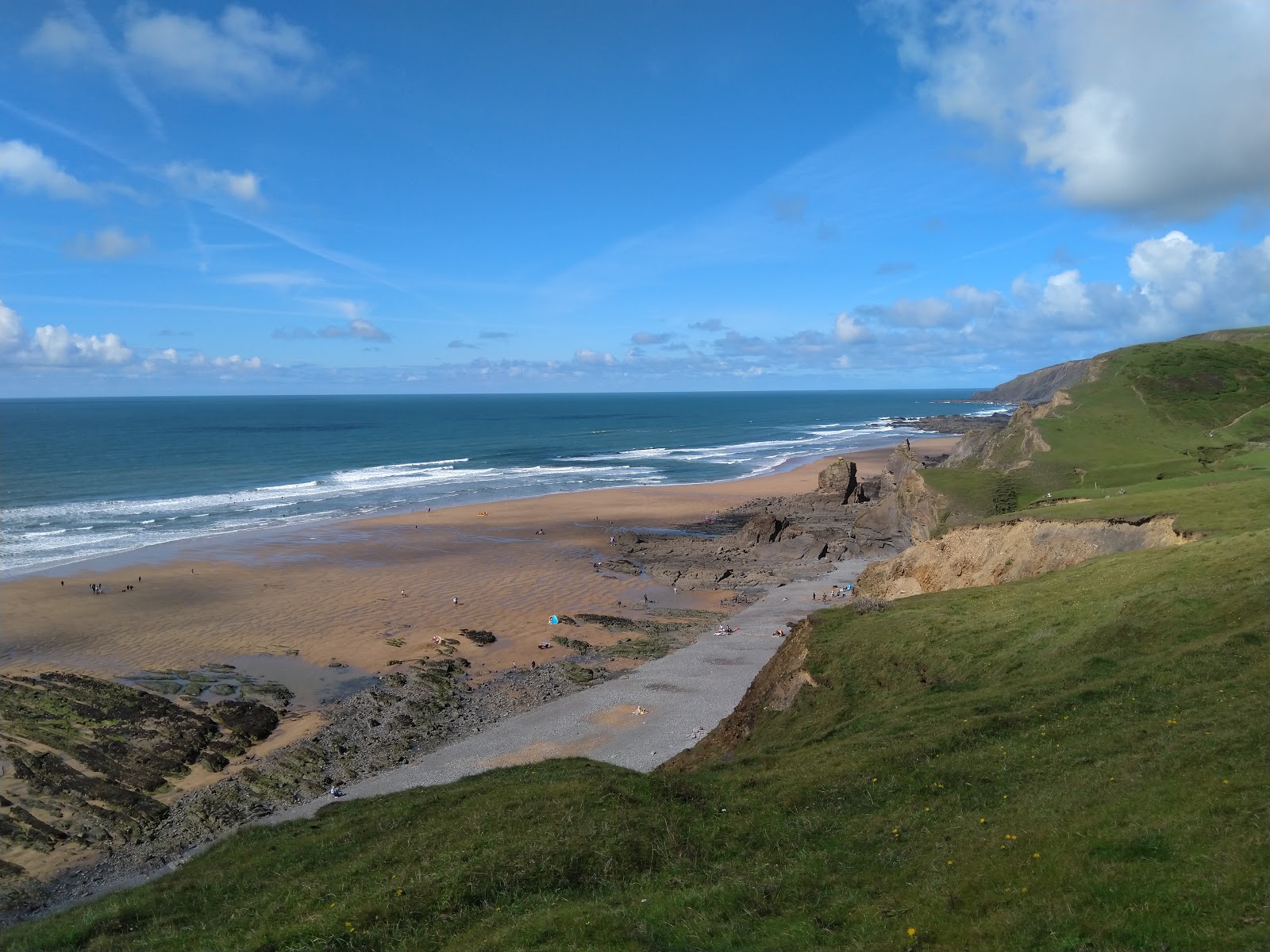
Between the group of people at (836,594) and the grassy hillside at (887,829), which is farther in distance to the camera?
the group of people at (836,594)

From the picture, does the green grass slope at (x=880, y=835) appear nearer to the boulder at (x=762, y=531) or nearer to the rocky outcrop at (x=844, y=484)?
the boulder at (x=762, y=531)

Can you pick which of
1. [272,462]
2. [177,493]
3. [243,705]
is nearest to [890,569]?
[243,705]

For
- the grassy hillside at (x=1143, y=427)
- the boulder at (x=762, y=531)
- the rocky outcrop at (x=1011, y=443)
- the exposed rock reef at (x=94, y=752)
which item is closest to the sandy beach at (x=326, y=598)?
the exposed rock reef at (x=94, y=752)

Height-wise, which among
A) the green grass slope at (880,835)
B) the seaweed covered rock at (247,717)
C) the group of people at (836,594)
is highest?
the green grass slope at (880,835)

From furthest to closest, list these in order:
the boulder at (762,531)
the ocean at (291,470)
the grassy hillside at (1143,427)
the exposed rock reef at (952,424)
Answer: the exposed rock reef at (952,424), the ocean at (291,470), the boulder at (762,531), the grassy hillside at (1143,427)

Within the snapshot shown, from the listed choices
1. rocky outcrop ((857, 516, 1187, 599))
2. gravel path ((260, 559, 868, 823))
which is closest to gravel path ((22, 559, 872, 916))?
gravel path ((260, 559, 868, 823))

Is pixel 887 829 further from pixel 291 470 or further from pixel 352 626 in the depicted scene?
pixel 291 470

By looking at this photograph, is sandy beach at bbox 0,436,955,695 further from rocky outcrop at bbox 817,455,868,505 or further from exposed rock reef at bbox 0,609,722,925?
rocky outcrop at bbox 817,455,868,505
